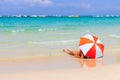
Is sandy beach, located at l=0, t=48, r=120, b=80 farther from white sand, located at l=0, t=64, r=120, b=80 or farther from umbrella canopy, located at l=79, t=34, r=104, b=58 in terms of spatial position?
umbrella canopy, located at l=79, t=34, r=104, b=58

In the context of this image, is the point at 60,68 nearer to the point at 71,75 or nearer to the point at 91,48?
the point at 71,75

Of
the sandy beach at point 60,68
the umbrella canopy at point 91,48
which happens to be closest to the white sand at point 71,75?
the sandy beach at point 60,68

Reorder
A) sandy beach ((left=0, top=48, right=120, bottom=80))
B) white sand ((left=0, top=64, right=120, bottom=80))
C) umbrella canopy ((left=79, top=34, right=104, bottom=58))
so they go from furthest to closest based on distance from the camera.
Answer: umbrella canopy ((left=79, top=34, right=104, bottom=58)) < sandy beach ((left=0, top=48, right=120, bottom=80)) < white sand ((left=0, top=64, right=120, bottom=80))

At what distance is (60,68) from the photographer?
9516mm

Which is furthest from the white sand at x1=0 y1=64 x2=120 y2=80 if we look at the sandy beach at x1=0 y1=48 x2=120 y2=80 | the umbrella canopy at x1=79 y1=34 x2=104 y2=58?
the umbrella canopy at x1=79 y1=34 x2=104 y2=58

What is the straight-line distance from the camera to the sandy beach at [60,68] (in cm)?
824

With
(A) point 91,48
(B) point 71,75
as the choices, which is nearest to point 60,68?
(B) point 71,75

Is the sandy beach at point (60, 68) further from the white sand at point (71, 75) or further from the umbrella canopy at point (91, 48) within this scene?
the umbrella canopy at point (91, 48)

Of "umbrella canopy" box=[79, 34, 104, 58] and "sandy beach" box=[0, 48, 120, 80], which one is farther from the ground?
"umbrella canopy" box=[79, 34, 104, 58]

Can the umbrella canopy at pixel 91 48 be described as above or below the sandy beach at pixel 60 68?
above

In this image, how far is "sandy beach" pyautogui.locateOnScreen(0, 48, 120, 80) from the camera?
8242 mm

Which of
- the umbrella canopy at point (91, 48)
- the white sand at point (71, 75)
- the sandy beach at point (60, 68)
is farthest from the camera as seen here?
the umbrella canopy at point (91, 48)

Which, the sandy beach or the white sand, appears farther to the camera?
the sandy beach

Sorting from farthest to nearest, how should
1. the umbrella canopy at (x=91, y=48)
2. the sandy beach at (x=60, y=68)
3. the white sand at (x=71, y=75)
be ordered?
the umbrella canopy at (x=91, y=48)
the sandy beach at (x=60, y=68)
the white sand at (x=71, y=75)
